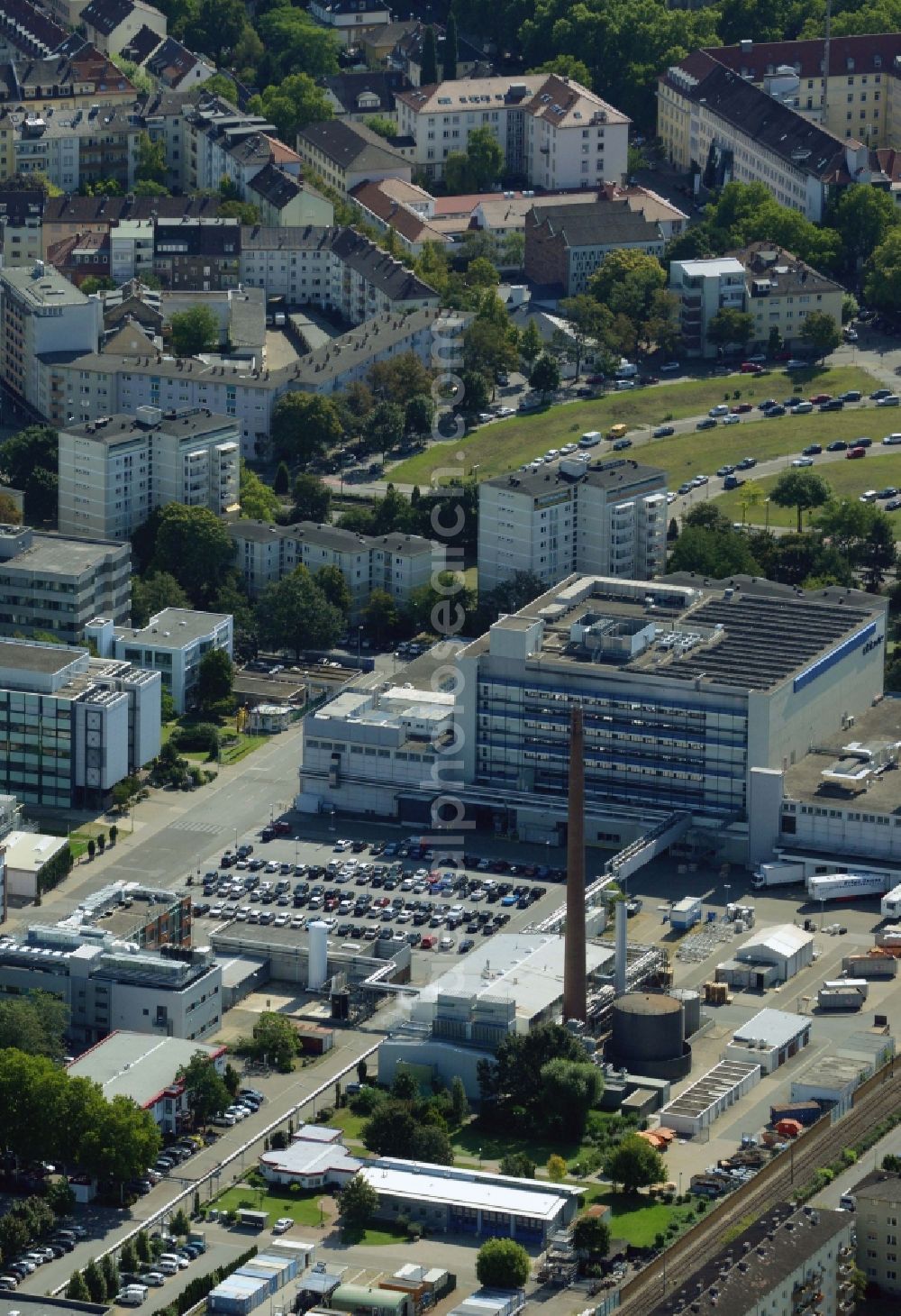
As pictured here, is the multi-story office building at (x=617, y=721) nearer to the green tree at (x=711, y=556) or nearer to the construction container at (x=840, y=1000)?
the green tree at (x=711, y=556)

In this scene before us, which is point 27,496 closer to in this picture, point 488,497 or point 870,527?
point 488,497

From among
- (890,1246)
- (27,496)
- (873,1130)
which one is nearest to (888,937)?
(873,1130)

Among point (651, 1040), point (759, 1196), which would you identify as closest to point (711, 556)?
point (651, 1040)

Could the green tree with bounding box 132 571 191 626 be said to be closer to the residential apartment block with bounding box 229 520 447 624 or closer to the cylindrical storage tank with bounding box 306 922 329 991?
the residential apartment block with bounding box 229 520 447 624

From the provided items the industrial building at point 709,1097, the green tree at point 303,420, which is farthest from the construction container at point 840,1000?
the green tree at point 303,420

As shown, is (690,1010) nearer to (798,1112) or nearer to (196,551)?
(798,1112)

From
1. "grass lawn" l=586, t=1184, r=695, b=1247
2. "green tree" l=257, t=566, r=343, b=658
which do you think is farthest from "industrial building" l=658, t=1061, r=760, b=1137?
"green tree" l=257, t=566, r=343, b=658
